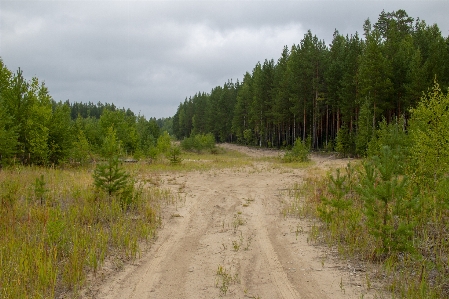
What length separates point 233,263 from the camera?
6457 mm

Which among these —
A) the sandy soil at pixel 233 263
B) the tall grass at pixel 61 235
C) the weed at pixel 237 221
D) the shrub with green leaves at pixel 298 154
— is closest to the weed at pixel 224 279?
the sandy soil at pixel 233 263

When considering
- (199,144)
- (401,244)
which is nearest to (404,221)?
(401,244)

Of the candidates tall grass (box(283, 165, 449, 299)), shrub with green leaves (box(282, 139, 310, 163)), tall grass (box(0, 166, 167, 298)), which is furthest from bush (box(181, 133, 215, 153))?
tall grass (box(283, 165, 449, 299))

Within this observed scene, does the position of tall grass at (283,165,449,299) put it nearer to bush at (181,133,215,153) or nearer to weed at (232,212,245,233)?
weed at (232,212,245,233)

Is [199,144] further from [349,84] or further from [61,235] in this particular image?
[61,235]

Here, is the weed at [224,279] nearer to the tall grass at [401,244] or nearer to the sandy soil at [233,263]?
the sandy soil at [233,263]

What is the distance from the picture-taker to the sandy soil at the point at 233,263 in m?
5.25

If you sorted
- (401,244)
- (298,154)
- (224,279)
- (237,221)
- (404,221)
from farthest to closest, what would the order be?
(298,154), (237,221), (404,221), (401,244), (224,279)

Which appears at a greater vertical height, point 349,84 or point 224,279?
point 349,84

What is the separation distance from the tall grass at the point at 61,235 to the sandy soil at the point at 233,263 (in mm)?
547

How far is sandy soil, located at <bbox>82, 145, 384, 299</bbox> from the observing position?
5254 mm

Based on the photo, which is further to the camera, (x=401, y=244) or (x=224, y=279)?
(x=401, y=244)

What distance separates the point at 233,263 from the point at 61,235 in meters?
3.78

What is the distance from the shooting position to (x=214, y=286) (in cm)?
545
